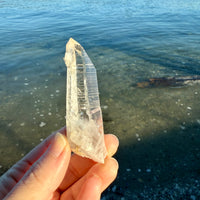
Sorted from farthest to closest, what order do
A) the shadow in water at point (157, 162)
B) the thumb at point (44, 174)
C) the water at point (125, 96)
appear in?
the water at point (125, 96) < the shadow in water at point (157, 162) < the thumb at point (44, 174)

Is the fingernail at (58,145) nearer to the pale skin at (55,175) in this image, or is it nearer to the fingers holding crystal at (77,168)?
the pale skin at (55,175)

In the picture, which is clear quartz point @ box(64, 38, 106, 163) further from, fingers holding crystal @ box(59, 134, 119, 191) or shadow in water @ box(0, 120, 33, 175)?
shadow in water @ box(0, 120, 33, 175)

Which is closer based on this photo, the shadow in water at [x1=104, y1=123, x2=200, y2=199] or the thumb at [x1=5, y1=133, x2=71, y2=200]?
the thumb at [x1=5, y1=133, x2=71, y2=200]

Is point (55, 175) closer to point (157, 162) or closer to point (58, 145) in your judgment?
point (58, 145)

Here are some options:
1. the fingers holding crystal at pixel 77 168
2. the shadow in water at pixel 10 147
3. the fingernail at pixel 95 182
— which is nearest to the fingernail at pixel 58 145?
the fingernail at pixel 95 182

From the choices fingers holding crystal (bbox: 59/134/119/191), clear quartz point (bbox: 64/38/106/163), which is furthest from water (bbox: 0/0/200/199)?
clear quartz point (bbox: 64/38/106/163)

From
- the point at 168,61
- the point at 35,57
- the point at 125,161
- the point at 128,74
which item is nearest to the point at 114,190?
the point at 125,161

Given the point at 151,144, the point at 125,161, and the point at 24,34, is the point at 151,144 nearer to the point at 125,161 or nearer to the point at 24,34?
the point at 125,161

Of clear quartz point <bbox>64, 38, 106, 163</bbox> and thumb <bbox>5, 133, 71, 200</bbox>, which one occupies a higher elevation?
clear quartz point <bbox>64, 38, 106, 163</bbox>
